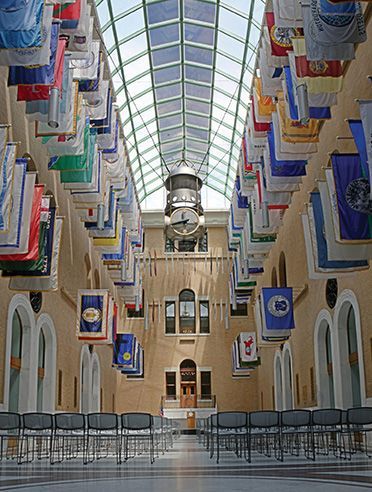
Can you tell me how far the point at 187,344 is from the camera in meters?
42.4

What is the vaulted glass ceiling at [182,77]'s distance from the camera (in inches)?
1146

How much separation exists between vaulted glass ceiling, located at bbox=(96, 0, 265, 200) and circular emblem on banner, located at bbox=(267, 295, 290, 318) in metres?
12.2

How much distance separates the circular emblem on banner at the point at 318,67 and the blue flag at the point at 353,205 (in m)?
3.31

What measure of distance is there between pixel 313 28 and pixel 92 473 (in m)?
7.96

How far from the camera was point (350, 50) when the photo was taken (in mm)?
11422

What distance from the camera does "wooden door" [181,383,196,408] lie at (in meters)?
40.9

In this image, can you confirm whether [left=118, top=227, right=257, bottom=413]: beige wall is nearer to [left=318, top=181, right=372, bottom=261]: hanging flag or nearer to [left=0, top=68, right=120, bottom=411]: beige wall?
[left=0, top=68, right=120, bottom=411]: beige wall

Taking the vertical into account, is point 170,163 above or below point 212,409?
above

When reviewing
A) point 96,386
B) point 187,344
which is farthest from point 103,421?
point 187,344

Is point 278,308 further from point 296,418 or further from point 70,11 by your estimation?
point 70,11

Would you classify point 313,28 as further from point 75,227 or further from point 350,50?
point 75,227

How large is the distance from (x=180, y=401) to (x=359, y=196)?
105ft

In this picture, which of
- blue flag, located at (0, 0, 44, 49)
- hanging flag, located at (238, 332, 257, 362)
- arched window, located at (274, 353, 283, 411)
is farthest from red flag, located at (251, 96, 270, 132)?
hanging flag, located at (238, 332, 257, 362)

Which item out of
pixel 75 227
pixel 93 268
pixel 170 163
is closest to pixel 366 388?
pixel 75 227
